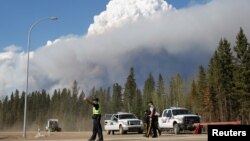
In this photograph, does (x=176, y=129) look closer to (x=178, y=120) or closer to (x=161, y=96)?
(x=178, y=120)

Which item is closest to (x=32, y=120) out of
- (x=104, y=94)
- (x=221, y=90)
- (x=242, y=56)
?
(x=104, y=94)

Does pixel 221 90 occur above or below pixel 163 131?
above

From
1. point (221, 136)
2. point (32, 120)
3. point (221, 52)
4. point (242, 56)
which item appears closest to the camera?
point (221, 136)

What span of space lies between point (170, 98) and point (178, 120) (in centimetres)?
11404

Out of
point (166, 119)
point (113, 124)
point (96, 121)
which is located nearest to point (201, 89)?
point (113, 124)

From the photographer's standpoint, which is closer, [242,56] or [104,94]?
[242,56]

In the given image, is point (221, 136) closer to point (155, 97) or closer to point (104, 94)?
point (155, 97)

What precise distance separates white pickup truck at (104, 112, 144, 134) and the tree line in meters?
3.81

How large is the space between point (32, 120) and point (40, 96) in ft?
56.1

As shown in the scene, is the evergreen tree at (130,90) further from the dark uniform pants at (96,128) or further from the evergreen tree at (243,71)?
the dark uniform pants at (96,128)

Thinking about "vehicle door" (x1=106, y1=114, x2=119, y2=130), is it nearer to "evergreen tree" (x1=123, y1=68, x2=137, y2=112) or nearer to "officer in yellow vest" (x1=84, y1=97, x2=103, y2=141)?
"officer in yellow vest" (x1=84, y1=97, x2=103, y2=141)

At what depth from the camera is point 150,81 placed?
526 feet

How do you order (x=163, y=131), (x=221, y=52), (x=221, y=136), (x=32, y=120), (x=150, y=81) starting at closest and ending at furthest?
(x=221, y=136) → (x=163, y=131) → (x=221, y=52) → (x=150, y=81) → (x=32, y=120)

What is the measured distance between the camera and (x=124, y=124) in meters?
41.9
